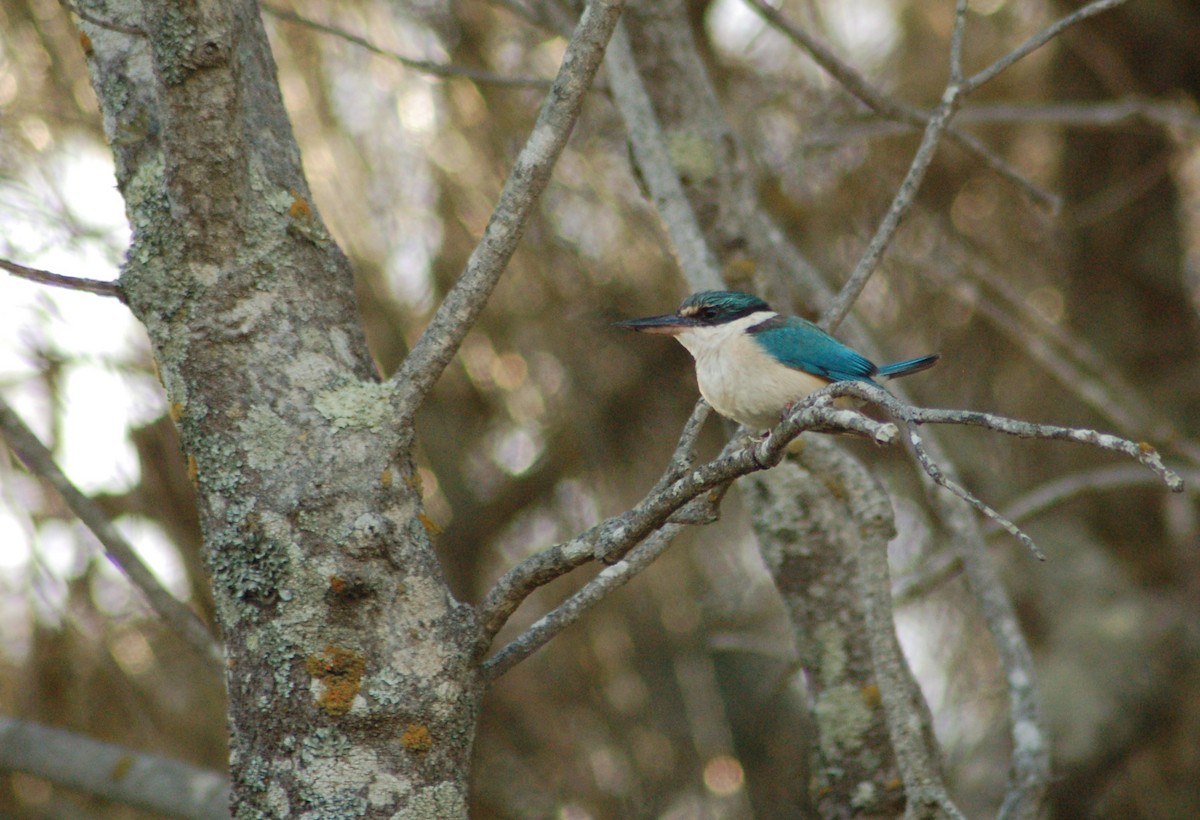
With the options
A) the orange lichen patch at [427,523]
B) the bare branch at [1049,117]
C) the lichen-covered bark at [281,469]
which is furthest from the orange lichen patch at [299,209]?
the bare branch at [1049,117]

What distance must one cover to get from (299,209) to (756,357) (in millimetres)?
1291

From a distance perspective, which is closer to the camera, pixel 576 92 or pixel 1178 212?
pixel 576 92

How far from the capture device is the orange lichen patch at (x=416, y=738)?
195 cm

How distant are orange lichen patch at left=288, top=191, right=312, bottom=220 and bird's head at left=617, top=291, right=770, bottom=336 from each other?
1.08 meters

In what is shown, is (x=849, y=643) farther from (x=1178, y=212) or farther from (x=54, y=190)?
(x=1178, y=212)

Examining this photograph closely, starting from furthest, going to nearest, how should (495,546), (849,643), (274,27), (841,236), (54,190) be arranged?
1. (495,546)
2. (841,236)
3. (274,27)
4. (54,190)
5. (849,643)

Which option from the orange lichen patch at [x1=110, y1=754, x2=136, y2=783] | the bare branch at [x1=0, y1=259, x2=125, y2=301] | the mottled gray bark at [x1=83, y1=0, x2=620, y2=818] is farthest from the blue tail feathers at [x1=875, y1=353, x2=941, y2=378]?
the orange lichen patch at [x1=110, y1=754, x2=136, y2=783]

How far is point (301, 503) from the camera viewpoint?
1.99 meters

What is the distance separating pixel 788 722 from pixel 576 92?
532 cm

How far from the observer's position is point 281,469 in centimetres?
201

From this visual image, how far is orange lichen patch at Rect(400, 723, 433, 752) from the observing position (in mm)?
1950

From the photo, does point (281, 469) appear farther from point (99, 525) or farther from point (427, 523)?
point (99, 525)

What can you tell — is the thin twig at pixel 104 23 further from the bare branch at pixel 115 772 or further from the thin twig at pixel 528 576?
the bare branch at pixel 115 772

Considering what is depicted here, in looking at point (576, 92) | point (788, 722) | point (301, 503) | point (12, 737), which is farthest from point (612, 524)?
point (788, 722)
